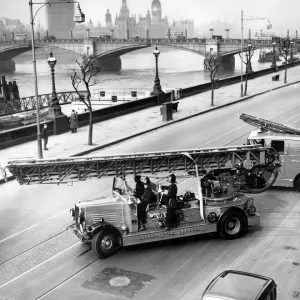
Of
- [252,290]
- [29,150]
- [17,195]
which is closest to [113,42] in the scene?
[29,150]

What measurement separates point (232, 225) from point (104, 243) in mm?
3339

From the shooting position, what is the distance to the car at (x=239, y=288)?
8.72 meters

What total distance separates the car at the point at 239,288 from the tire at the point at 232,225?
4.03 m

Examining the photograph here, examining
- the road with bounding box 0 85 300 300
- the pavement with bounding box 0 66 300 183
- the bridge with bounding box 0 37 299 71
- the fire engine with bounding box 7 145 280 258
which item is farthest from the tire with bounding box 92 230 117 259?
the bridge with bounding box 0 37 299 71

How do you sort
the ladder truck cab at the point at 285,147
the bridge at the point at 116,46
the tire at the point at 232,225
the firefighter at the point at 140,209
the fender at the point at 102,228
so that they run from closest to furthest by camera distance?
the fender at the point at 102,228
the firefighter at the point at 140,209
the tire at the point at 232,225
the ladder truck cab at the point at 285,147
the bridge at the point at 116,46

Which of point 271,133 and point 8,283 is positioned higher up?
point 271,133

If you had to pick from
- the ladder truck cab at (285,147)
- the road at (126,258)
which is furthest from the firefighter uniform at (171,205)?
the ladder truck cab at (285,147)

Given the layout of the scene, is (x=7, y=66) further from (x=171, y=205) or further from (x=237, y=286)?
(x=237, y=286)

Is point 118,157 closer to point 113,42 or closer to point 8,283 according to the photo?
point 8,283

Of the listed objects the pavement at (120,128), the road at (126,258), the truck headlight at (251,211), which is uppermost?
the truck headlight at (251,211)

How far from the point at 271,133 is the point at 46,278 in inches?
361

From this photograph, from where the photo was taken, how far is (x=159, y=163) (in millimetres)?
13961

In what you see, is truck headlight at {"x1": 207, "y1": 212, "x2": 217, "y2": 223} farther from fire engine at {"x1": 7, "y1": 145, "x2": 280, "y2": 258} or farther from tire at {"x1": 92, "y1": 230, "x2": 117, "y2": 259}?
tire at {"x1": 92, "y1": 230, "x2": 117, "y2": 259}

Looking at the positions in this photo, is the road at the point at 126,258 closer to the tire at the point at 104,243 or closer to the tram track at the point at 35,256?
the tram track at the point at 35,256
